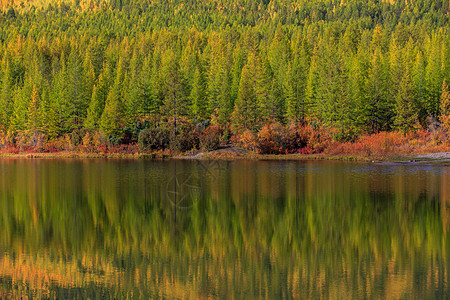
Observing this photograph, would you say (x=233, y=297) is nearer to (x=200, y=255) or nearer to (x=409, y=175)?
(x=200, y=255)

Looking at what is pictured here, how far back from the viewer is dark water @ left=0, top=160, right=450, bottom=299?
1549 cm

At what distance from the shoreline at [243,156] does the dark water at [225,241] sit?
24.3m

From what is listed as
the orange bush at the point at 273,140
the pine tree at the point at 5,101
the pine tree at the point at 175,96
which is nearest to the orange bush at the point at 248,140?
the orange bush at the point at 273,140

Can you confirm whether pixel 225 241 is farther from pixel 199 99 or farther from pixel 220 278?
pixel 199 99

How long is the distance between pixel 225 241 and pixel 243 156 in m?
55.4

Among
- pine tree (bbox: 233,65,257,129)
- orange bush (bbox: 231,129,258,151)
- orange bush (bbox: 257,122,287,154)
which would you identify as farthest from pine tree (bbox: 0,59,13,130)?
orange bush (bbox: 257,122,287,154)

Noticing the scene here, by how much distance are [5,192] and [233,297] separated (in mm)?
25402

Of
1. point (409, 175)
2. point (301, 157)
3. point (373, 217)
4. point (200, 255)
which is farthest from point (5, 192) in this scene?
point (301, 157)

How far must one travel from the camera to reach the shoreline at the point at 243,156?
2417 inches

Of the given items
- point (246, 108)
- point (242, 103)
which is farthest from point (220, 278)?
point (242, 103)

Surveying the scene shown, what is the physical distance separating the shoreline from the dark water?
24320 millimetres

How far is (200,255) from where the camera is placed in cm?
1884

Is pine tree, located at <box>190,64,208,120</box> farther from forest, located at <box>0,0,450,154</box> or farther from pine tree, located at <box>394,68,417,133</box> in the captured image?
pine tree, located at <box>394,68,417,133</box>

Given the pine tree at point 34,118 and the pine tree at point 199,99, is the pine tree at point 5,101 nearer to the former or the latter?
the pine tree at point 34,118
